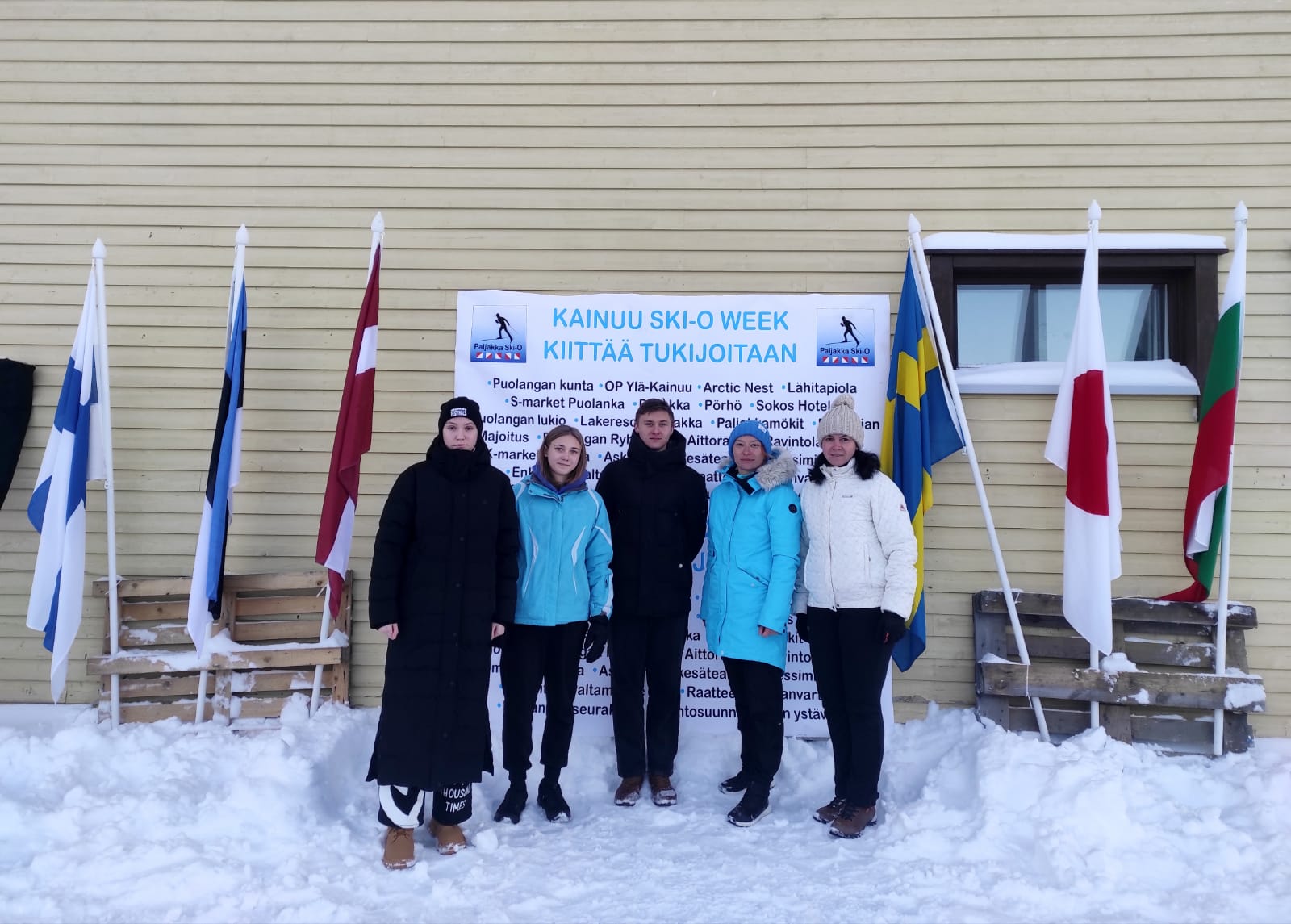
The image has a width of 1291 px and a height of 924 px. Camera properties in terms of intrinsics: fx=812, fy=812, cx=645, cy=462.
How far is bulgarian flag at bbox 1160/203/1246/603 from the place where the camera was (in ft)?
12.6

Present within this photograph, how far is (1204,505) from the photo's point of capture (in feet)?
12.9

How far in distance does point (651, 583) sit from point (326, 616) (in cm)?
178

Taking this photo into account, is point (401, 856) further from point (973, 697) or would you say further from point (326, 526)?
point (973, 697)

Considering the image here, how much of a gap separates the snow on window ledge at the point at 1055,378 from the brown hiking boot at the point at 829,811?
7.18 ft

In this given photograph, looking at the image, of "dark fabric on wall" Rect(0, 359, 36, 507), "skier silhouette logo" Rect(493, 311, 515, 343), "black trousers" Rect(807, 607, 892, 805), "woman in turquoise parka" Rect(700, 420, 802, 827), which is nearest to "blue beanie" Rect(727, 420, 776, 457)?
"woman in turquoise parka" Rect(700, 420, 802, 827)

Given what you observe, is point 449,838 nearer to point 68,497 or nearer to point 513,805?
point 513,805

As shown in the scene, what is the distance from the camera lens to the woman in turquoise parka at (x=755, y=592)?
3512mm

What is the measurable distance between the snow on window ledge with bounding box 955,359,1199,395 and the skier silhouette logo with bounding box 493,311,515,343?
241 cm

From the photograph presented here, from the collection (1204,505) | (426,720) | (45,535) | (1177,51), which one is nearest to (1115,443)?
(1204,505)

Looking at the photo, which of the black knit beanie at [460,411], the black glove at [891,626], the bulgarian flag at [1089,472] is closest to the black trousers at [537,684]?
the black knit beanie at [460,411]

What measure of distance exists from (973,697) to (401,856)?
2936mm

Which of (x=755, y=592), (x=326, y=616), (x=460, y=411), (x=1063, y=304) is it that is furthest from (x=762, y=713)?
(x=1063, y=304)

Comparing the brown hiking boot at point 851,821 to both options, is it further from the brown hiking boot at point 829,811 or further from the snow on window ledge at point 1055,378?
the snow on window ledge at point 1055,378

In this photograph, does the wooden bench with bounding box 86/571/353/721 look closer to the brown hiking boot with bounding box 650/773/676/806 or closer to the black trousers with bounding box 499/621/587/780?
the black trousers with bounding box 499/621/587/780
